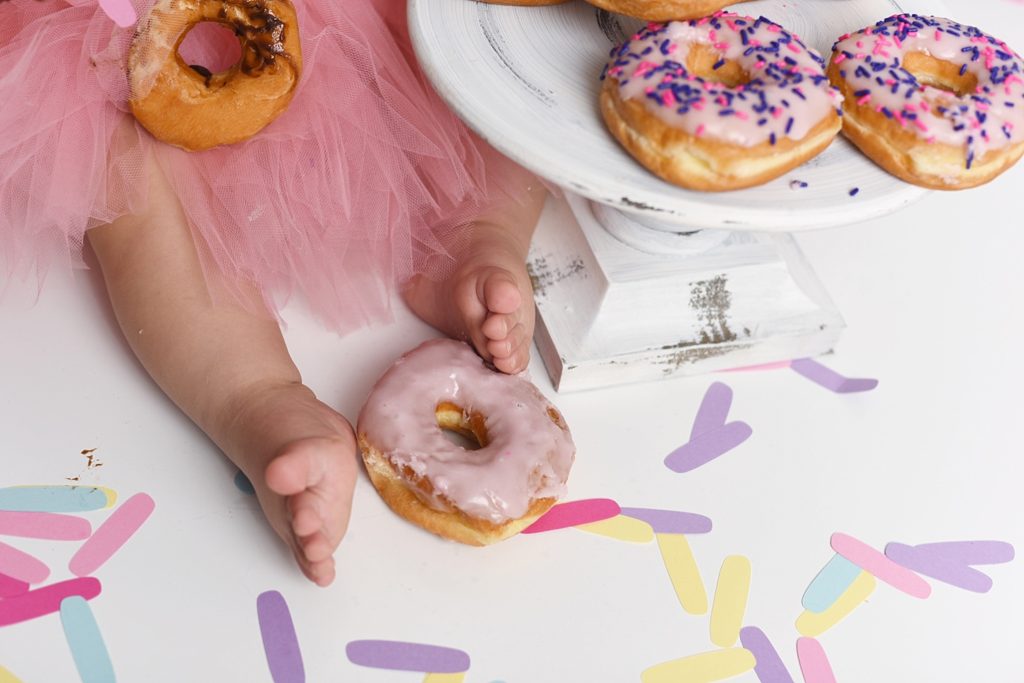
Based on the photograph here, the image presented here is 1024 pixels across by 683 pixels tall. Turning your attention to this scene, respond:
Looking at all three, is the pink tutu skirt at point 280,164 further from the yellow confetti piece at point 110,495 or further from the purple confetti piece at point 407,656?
the purple confetti piece at point 407,656

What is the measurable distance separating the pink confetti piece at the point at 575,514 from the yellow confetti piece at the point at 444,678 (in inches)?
5.9

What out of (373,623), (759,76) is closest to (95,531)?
(373,623)

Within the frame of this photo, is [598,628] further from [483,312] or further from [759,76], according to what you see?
[759,76]

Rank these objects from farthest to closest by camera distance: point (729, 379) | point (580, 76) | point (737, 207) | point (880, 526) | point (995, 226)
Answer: point (995, 226)
point (729, 379)
point (880, 526)
point (580, 76)
point (737, 207)

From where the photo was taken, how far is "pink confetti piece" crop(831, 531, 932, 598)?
3.23ft

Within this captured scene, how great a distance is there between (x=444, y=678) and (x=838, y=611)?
1.15ft

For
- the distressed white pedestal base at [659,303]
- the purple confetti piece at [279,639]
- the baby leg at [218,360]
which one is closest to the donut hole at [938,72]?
the distressed white pedestal base at [659,303]

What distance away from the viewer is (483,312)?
1.01 meters

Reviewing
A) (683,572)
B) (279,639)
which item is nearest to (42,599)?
(279,639)

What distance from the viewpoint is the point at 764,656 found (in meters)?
0.91

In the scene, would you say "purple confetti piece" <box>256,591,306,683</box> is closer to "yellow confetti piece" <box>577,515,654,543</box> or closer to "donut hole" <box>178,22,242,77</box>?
"yellow confetti piece" <box>577,515,654,543</box>

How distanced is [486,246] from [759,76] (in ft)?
1.05

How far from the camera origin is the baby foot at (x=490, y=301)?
3.24ft

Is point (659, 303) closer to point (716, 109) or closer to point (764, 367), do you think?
point (764, 367)
